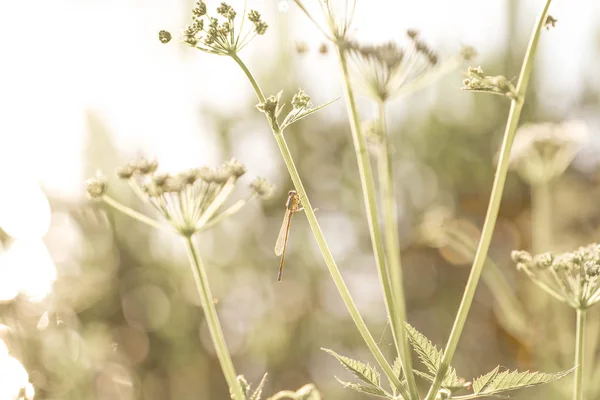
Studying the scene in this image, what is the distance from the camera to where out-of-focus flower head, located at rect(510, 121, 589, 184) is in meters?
4.08

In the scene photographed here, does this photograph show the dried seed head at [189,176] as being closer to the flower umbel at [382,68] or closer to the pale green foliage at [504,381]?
the flower umbel at [382,68]

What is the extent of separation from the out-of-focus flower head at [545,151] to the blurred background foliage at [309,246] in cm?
276

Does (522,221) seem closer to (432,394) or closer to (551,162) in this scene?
(551,162)

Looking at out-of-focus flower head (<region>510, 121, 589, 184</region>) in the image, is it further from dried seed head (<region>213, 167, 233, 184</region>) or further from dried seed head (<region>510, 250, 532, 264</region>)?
dried seed head (<region>213, 167, 233, 184</region>)

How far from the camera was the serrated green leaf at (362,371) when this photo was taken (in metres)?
1.68

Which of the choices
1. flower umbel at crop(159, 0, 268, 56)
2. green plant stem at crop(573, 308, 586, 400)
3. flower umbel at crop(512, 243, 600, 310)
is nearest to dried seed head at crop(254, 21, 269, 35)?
flower umbel at crop(159, 0, 268, 56)

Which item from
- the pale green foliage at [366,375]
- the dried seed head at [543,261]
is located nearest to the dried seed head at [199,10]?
the pale green foliage at [366,375]

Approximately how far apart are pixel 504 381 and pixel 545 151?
2.91m

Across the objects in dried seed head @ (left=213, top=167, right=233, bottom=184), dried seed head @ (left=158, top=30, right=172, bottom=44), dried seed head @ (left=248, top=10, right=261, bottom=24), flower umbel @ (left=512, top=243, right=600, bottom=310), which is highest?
dried seed head @ (left=248, top=10, right=261, bottom=24)

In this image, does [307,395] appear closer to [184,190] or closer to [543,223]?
[184,190]

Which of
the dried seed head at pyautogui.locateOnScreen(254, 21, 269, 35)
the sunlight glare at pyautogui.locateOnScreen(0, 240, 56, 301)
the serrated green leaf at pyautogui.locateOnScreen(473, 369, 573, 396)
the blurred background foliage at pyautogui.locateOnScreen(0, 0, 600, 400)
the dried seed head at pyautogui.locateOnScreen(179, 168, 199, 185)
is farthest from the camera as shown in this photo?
the blurred background foliage at pyautogui.locateOnScreen(0, 0, 600, 400)

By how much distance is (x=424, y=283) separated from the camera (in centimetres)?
798

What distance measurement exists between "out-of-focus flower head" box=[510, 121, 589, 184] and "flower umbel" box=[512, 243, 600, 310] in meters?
2.16

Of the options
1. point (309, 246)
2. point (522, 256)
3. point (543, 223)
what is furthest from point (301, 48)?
point (309, 246)
